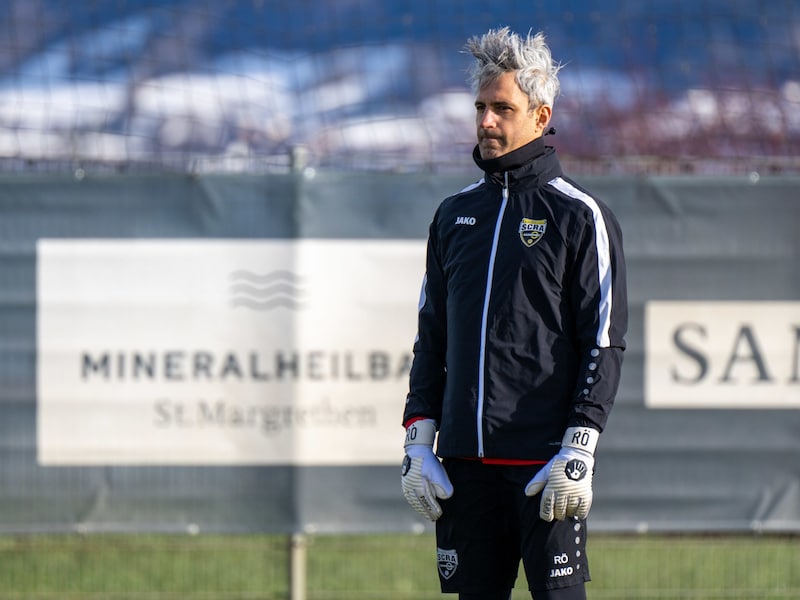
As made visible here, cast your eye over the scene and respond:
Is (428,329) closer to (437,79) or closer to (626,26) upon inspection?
(437,79)

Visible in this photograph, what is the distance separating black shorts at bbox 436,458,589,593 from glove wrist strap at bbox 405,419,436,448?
0.09 meters

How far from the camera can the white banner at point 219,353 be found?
5.73 meters

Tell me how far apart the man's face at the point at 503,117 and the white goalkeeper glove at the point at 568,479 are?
813 millimetres

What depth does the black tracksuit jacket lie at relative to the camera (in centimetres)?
347

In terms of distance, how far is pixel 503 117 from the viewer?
3543mm

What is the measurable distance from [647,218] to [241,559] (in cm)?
342

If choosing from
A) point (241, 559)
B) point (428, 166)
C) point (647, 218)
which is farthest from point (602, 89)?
point (241, 559)

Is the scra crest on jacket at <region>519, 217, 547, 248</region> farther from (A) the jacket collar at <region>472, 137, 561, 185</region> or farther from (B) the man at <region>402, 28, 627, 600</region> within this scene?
(A) the jacket collar at <region>472, 137, 561, 185</region>

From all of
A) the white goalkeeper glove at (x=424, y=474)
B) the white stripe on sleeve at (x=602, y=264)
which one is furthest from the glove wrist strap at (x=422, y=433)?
the white stripe on sleeve at (x=602, y=264)

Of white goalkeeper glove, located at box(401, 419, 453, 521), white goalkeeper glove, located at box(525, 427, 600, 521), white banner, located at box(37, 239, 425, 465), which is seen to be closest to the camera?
white goalkeeper glove, located at box(525, 427, 600, 521)

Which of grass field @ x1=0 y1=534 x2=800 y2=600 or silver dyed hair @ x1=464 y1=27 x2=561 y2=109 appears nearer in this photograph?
silver dyed hair @ x1=464 y1=27 x2=561 y2=109

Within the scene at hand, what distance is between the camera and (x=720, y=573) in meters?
7.23

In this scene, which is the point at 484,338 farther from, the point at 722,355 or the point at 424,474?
the point at 722,355

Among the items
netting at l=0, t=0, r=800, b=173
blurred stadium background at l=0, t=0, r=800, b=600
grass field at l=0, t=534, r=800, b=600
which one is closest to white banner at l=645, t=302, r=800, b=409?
grass field at l=0, t=534, r=800, b=600
